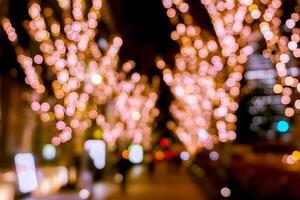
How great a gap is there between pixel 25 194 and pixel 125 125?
67.6 ft

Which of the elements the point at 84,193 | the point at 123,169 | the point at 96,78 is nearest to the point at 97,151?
the point at 123,169

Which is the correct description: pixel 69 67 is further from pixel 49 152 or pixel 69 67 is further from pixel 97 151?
pixel 49 152

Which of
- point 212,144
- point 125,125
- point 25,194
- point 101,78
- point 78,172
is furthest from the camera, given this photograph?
point 212,144

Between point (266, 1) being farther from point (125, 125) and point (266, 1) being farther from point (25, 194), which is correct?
point (125, 125)

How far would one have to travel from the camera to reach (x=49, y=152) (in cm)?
3216

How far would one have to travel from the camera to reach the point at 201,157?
136 ft

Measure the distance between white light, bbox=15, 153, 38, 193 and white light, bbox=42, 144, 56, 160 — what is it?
16.3 metres

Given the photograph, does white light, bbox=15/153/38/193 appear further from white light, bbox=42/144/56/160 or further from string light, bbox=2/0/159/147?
white light, bbox=42/144/56/160

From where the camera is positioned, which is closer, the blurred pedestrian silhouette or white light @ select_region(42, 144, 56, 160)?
the blurred pedestrian silhouette

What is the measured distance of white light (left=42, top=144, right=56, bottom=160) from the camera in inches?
1250

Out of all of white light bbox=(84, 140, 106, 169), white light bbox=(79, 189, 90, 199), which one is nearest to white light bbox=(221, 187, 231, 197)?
white light bbox=(79, 189, 90, 199)

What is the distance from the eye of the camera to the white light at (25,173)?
1445 cm

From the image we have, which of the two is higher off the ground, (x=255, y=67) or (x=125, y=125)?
(x=255, y=67)

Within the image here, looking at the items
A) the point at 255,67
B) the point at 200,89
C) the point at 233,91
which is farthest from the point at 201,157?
the point at 233,91
